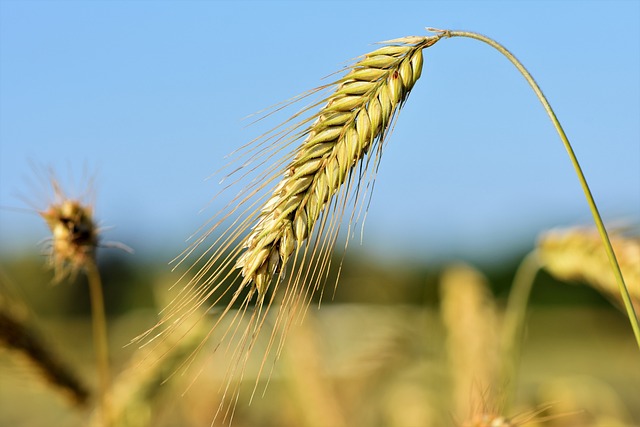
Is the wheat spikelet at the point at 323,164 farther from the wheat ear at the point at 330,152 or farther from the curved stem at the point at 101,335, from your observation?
the curved stem at the point at 101,335

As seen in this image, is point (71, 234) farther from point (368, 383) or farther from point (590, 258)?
point (368, 383)

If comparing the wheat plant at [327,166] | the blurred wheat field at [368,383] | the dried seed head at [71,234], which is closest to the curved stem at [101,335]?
the dried seed head at [71,234]

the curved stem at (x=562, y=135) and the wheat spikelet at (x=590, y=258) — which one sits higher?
the curved stem at (x=562, y=135)

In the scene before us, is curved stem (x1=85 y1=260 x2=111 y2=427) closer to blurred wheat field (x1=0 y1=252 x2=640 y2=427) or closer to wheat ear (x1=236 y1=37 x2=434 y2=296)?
blurred wheat field (x1=0 y1=252 x2=640 y2=427)

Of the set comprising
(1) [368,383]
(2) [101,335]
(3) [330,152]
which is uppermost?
(3) [330,152]

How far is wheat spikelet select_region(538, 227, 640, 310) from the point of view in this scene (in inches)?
93.4

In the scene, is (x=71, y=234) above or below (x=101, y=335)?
above

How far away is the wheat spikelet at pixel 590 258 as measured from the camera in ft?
7.79

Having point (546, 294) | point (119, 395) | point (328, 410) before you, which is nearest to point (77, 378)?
point (119, 395)

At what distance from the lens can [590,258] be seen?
2.54 meters

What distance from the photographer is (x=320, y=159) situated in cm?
154

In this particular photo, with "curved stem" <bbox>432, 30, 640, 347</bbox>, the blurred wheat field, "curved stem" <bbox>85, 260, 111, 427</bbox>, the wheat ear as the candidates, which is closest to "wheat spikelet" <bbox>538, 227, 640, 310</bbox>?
the blurred wheat field

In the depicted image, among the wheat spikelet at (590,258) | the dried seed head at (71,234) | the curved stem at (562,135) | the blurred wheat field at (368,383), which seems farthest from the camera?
the blurred wheat field at (368,383)

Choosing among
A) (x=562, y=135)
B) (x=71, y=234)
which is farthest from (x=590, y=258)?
(x=71, y=234)
